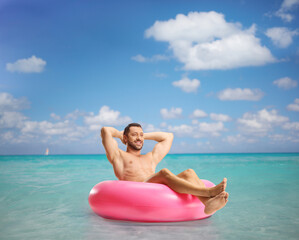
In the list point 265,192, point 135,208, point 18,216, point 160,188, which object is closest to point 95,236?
point 135,208

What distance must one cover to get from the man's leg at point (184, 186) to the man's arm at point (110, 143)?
0.52 meters

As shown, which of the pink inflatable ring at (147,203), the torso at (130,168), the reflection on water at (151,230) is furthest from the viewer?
the torso at (130,168)

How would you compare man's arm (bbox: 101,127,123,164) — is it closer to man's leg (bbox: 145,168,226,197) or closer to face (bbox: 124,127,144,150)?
face (bbox: 124,127,144,150)

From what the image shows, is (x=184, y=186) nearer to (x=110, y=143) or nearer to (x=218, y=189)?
(x=218, y=189)

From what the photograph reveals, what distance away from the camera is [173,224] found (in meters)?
3.16

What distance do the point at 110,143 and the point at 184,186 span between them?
1.05 metres

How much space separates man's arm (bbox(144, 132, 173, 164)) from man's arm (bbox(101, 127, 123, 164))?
18.6 inches

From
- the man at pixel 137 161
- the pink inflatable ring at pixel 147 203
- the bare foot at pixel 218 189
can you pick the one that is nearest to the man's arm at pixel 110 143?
the man at pixel 137 161

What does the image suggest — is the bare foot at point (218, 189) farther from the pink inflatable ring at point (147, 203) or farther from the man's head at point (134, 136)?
the man's head at point (134, 136)

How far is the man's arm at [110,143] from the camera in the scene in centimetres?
355

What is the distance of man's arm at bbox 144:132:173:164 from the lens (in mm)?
3862

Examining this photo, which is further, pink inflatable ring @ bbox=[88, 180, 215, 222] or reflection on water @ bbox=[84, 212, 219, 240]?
pink inflatable ring @ bbox=[88, 180, 215, 222]

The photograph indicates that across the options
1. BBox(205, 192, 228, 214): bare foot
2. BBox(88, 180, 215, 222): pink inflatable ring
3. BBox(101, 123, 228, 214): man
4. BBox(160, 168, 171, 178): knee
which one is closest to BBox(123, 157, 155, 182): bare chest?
BBox(101, 123, 228, 214): man

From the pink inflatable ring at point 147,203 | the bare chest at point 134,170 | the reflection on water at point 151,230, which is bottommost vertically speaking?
the reflection on water at point 151,230
